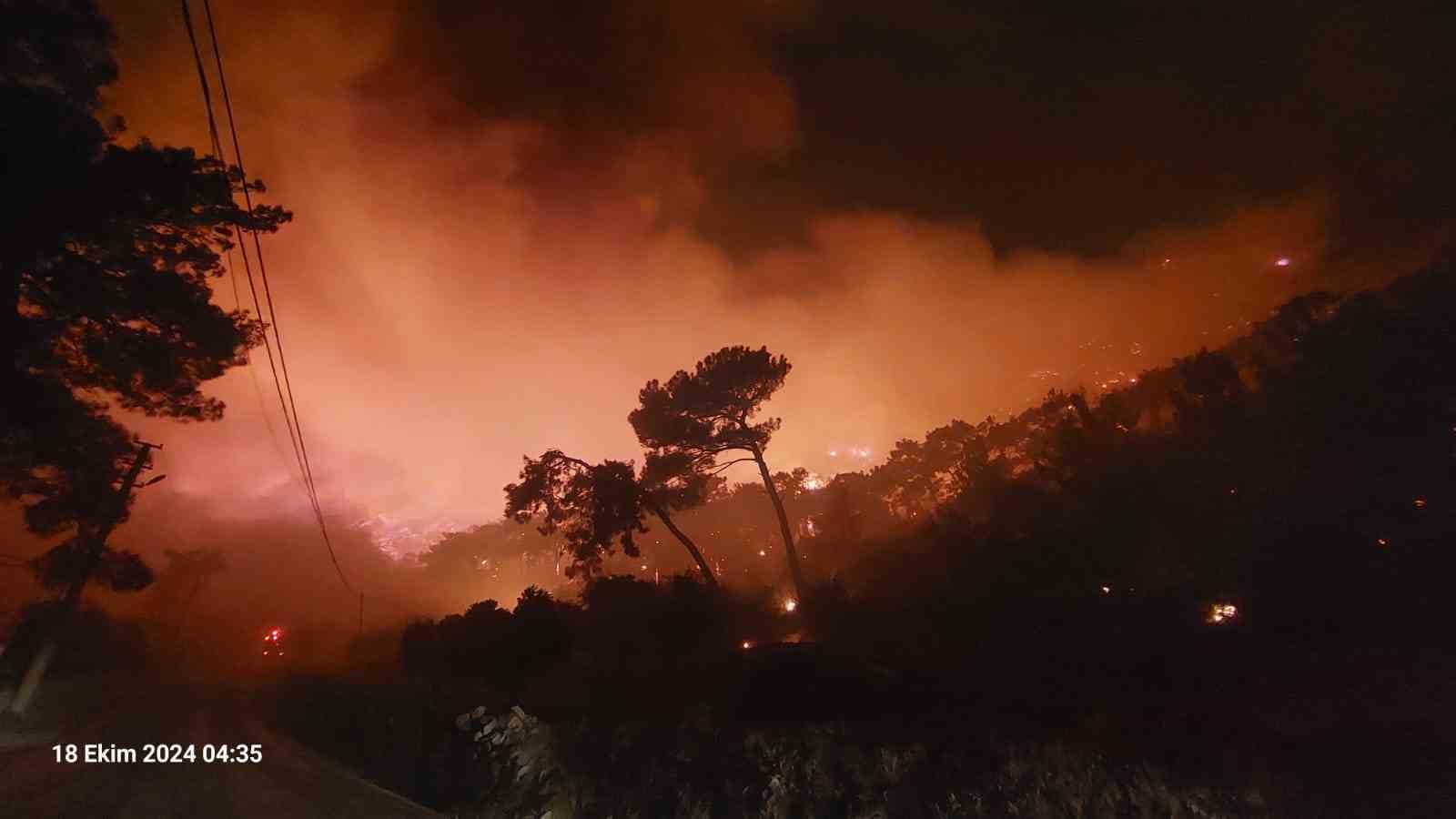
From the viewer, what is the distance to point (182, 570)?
55.9 metres

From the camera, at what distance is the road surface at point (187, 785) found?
8.30 m

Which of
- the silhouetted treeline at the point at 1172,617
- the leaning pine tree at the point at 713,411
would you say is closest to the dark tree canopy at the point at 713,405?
the leaning pine tree at the point at 713,411

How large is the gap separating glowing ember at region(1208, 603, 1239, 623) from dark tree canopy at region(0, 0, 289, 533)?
28.4m

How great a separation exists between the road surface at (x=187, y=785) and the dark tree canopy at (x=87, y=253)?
7744 millimetres

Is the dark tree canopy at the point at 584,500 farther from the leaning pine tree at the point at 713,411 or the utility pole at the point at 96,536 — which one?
the utility pole at the point at 96,536

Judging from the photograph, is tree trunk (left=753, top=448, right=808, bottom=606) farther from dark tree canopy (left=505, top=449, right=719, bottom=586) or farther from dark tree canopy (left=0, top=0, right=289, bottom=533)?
dark tree canopy (left=0, top=0, right=289, bottom=533)

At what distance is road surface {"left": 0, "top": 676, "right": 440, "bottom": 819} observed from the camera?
8.30 metres

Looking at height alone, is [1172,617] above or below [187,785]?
below

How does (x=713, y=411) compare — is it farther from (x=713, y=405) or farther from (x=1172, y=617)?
(x=1172, y=617)

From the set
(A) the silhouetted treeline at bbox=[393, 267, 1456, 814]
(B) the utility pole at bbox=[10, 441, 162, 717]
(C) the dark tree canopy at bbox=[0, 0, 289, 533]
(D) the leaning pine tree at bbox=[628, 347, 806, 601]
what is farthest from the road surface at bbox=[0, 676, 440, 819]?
(D) the leaning pine tree at bbox=[628, 347, 806, 601]

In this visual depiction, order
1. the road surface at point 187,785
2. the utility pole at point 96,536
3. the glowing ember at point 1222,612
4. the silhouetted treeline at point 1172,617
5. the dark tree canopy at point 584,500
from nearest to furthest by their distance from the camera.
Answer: the road surface at point 187,785 < the silhouetted treeline at point 1172,617 < the glowing ember at point 1222,612 < the utility pole at point 96,536 < the dark tree canopy at point 584,500

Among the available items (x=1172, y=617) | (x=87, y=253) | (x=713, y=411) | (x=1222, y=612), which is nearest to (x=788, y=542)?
(x=713, y=411)

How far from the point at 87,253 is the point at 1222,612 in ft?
103

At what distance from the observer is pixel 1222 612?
15.4 m
